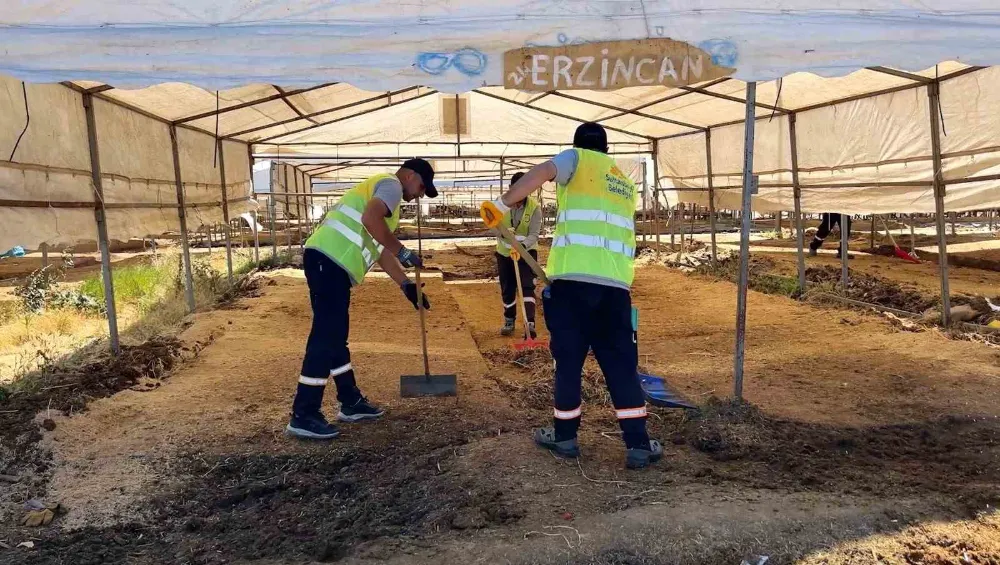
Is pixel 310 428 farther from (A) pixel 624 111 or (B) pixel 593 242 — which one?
(A) pixel 624 111

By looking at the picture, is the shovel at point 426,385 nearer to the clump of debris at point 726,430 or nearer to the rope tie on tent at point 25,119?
the clump of debris at point 726,430

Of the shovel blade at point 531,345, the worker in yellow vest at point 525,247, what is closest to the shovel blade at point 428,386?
the shovel blade at point 531,345

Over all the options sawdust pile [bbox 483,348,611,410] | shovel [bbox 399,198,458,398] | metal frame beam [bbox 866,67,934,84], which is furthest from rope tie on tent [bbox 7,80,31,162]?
metal frame beam [bbox 866,67,934,84]

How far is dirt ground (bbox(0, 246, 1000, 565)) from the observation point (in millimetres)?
2684

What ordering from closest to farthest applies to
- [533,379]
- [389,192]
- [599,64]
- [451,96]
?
[599,64] < [389,192] < [533,379] < [451,96]

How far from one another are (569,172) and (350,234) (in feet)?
4.65

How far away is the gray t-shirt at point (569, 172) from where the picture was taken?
10.9ft

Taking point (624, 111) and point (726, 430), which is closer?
point (726, 430)

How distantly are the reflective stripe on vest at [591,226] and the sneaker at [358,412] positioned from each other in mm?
1616

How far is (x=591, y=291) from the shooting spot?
3.38 meters

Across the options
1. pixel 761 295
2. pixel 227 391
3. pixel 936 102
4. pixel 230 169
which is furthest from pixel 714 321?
pixel 230 169

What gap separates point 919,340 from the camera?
6.34m

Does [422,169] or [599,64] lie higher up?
[599,64]

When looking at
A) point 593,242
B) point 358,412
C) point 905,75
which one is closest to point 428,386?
point 358,412
